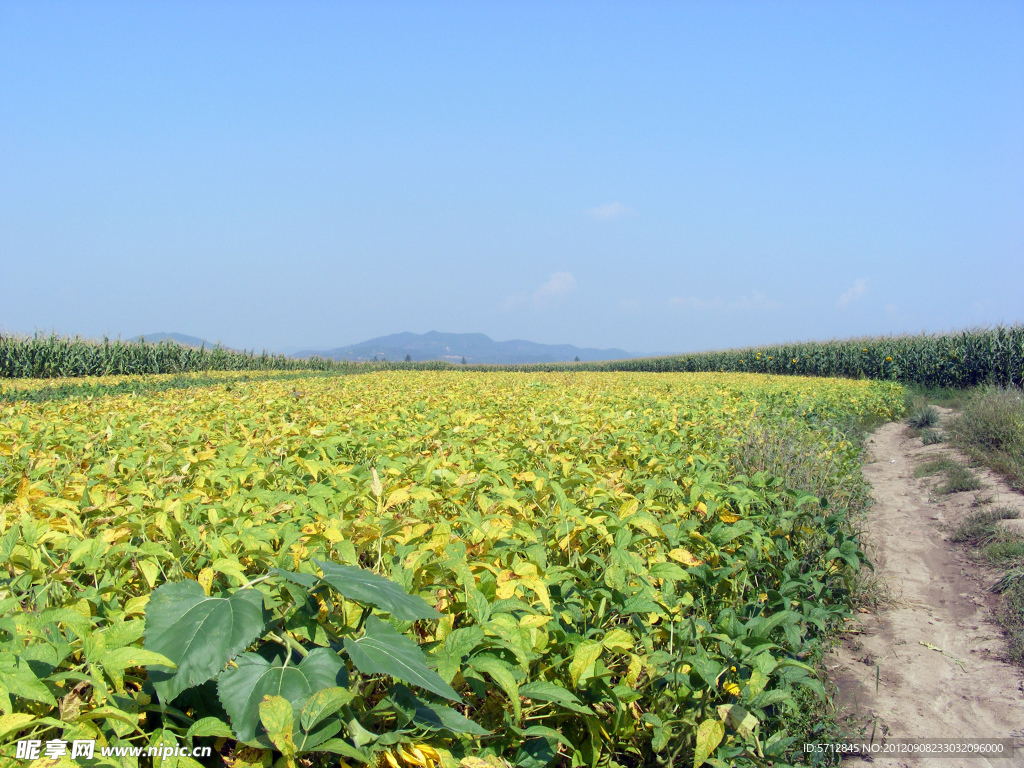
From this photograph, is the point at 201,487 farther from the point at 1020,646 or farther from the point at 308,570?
the point at 1020,646

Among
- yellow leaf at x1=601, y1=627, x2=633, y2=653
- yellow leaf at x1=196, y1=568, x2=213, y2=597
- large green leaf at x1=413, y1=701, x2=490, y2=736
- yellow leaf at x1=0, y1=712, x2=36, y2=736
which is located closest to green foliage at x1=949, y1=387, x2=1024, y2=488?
yellow leaf at x1=601, y1=627, x2=633, y2=653

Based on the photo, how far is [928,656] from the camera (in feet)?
11.2

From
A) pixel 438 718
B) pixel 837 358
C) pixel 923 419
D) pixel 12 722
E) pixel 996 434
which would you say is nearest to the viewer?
pixel 12 722

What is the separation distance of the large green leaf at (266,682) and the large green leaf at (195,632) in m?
0.07

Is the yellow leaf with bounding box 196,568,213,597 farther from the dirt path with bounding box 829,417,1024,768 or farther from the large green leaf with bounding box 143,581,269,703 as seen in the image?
the dirt path with bounding box 829,417,1024,768

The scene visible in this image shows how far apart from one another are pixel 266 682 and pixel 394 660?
0.81 ft

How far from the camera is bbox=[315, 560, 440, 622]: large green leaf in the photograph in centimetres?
104

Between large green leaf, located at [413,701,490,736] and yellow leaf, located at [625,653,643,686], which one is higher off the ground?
large green leaf, located at [413,701,490,736]

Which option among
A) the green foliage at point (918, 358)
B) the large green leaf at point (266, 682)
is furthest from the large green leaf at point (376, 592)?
the green foliage at point (918, 358)

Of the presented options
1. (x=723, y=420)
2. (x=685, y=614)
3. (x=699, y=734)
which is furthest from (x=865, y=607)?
(x=699, y=734)

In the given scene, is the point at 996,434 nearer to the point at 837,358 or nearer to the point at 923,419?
the point at 923,419

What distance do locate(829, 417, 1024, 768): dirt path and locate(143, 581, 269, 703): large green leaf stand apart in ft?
8.64

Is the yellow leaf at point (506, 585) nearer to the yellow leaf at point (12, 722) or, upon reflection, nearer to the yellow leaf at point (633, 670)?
the yellow leaf at point (633, 670)

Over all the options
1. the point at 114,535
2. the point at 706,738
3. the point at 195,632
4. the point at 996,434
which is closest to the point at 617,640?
the point at 706,738
